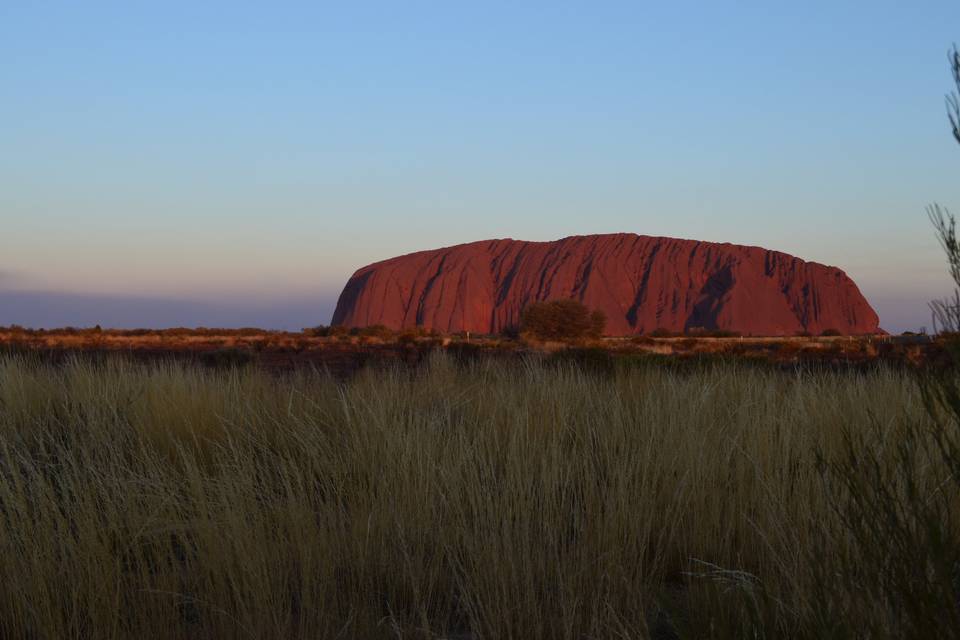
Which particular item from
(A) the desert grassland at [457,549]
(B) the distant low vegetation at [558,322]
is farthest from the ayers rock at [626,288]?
(A) the desert grassland at [457,549]

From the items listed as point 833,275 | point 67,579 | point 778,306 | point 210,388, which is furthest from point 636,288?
point 67,579

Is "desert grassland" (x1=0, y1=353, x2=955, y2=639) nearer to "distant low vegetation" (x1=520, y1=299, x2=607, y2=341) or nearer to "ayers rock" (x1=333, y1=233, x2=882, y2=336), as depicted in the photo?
→ "distant low vegetation" (x1=520, y1=299, x2=607, y2=341)

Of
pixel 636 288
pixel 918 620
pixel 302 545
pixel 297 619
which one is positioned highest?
pixel 636 288

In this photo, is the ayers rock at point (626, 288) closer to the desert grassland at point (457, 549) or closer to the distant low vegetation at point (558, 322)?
the distant low vegetation at point (558, 322)

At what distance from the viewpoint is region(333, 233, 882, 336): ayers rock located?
6531cm

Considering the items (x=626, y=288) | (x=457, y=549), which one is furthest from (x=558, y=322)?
(x=457, y=549)

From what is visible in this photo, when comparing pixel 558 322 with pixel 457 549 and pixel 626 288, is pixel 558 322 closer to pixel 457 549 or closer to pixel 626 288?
pixel 626 288

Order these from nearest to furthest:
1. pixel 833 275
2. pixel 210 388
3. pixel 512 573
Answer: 1. pixel 512 573
2. pixel 210 388
3. pixel 833 275

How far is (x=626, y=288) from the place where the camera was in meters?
68.9

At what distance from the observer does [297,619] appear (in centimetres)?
306

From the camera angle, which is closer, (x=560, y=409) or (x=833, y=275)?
(x=560, y=409)

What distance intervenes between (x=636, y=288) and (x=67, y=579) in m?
67.9

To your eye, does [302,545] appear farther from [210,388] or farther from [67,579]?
[210,388]

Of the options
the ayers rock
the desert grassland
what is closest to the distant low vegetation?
the ayers rock
